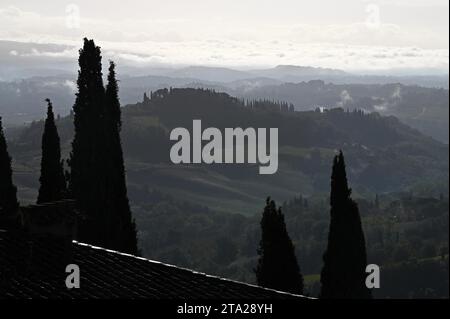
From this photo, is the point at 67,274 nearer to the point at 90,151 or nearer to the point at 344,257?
the point at 90,151

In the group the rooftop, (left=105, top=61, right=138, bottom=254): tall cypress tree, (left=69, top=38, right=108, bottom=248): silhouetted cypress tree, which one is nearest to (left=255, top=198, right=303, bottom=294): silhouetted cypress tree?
(left=105, top=61, right=138, bottom=254): tall cypress tree

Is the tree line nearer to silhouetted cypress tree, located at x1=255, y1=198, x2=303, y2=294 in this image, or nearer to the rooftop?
silhouetted cypress tree, located at x1=255, y1=198, x2=303, y2=294

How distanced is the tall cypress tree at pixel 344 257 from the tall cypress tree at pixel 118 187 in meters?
12.1

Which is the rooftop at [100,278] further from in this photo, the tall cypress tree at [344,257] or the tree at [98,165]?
the tall cypress tree at [344,257]

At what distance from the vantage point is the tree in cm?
4478

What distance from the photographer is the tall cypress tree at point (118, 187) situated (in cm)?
4528

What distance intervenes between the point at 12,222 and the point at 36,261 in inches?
117

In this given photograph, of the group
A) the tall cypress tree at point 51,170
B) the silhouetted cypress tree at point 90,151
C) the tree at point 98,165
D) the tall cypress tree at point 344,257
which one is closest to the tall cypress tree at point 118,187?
the tree at point 98,165

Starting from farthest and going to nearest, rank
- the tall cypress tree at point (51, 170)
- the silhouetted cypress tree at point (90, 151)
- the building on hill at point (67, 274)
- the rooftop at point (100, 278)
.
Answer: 1. the tall cypress tree at point (51, 170)
2. the silhouetted cypress tree at point (90, 151)
3. the building on hill at point (67, 274)
4. the rooftop at point (100, 278)

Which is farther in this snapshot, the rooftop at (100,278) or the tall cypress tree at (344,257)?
the tall cypress tree at (344,257)

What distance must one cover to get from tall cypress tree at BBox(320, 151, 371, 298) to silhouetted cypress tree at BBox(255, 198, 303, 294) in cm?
381

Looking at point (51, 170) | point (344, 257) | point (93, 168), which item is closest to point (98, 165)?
point (93, 168)
